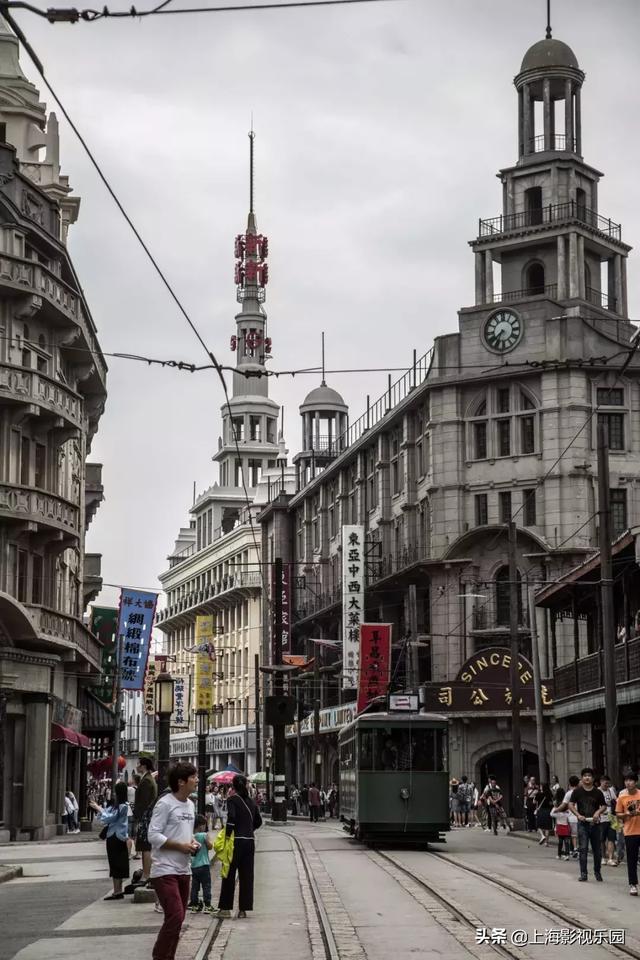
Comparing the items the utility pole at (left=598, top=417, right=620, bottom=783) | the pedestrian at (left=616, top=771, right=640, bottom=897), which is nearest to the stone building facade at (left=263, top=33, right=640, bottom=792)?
the utility pole at (left=598, top=417, right=620, bottom=783)

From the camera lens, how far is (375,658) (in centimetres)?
6819

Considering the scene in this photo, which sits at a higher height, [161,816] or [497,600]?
[497,600]

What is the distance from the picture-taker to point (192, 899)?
1972 cm

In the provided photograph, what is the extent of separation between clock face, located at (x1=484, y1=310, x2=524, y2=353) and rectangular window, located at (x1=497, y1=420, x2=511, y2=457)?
3.08 m

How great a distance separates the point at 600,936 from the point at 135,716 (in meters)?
160

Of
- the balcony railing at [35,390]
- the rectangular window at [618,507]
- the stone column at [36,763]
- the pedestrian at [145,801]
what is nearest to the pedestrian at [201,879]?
the pedestrian at [145,801]

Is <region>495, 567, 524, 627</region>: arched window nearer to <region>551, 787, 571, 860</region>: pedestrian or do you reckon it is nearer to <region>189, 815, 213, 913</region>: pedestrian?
<region>551, 787, 571, 860</region>: pedestrian

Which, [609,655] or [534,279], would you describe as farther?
[534,279]

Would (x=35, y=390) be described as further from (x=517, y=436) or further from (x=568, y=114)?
(x=568, y=114)

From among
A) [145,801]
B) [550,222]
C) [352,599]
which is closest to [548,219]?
[550,222]

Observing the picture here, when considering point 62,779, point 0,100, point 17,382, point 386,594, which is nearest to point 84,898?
point 17,382

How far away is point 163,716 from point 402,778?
5.24 meters

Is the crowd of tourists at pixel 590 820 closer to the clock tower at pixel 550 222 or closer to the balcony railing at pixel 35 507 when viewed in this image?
the balcony railing at pixel 35 507

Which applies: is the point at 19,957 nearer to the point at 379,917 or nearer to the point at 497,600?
the point at 379,917
